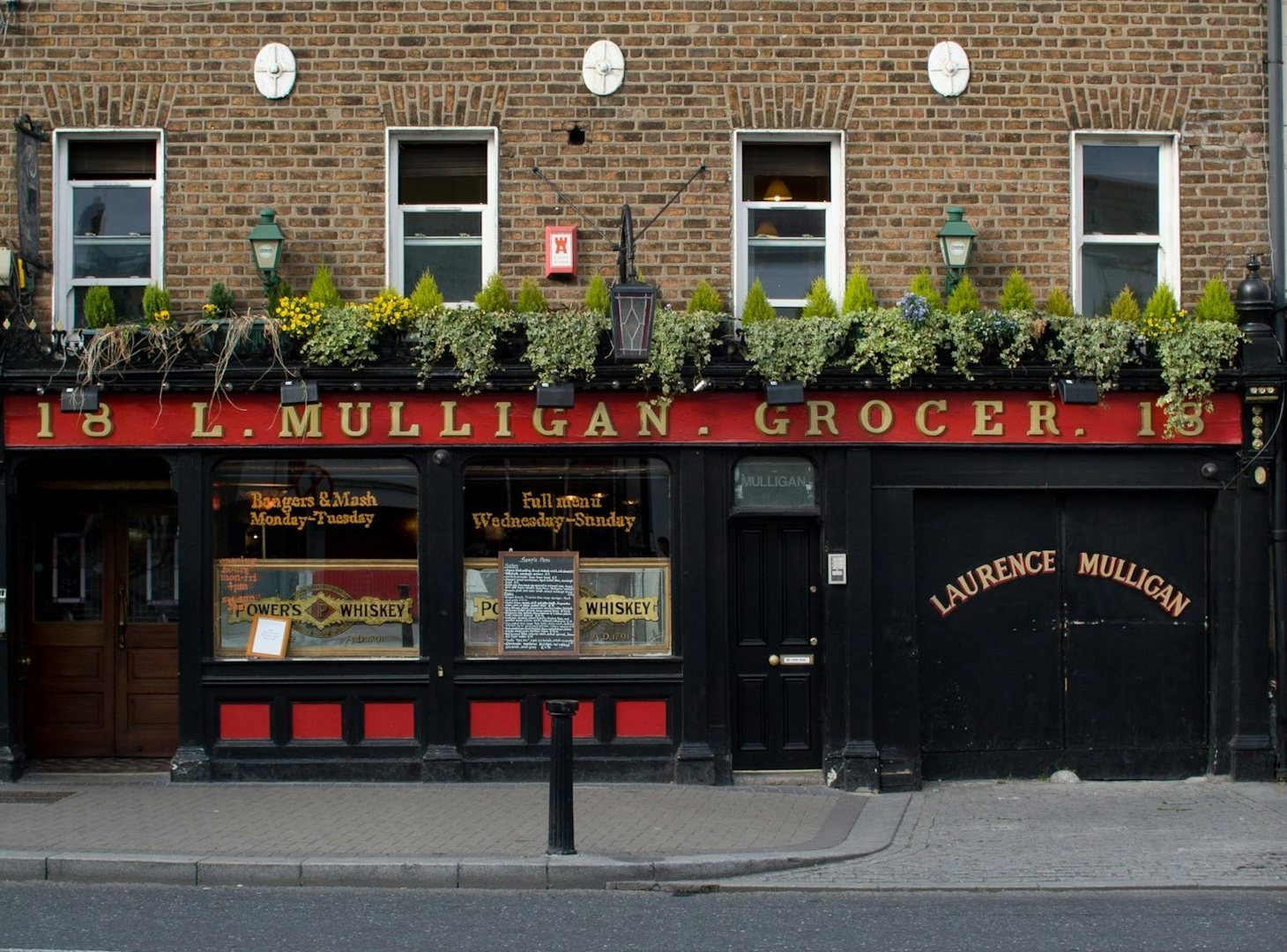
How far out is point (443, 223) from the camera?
12.4 meters

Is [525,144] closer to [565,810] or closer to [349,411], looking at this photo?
[349,411]

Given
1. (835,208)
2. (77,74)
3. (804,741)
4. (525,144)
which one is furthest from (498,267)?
(804,741)

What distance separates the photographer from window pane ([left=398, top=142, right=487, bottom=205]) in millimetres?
12438

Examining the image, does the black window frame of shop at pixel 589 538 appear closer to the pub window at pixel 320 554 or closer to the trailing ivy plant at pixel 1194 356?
the pub window at pixel 320 554

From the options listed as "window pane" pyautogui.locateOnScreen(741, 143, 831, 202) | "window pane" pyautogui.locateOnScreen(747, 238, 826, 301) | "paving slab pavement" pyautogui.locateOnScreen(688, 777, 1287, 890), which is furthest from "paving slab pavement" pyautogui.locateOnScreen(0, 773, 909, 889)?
"window pane" pyautogui.locateOnScreen(741, 143, 831, 202)

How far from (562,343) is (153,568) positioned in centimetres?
441

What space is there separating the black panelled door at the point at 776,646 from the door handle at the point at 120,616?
17.5 ft

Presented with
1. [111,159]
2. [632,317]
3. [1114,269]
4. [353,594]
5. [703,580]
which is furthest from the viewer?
[1114,269]

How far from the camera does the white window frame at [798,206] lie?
12305 mm

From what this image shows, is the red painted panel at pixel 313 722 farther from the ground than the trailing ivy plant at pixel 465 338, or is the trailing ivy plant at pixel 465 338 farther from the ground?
the trailing ivy plant at pixel 465 338

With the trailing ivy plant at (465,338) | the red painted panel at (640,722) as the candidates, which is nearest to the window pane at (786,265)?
the trailing ivy plant at (465,338)

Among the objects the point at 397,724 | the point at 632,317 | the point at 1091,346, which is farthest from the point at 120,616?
the point at 1091,346

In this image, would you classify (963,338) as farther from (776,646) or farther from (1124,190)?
(776,646)

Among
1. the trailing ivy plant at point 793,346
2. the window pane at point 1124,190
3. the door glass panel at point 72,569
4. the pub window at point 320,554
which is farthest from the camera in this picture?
the door glass panel at point 72,569
